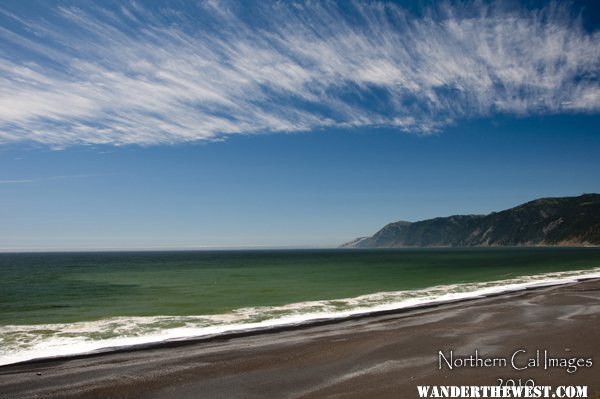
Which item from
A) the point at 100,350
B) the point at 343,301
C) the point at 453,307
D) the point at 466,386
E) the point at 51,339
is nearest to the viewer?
the point at 466,386

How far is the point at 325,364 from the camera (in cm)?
1276

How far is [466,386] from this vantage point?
1028 cm

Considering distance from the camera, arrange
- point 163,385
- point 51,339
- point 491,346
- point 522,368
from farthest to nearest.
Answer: point 51,339
point 491,346
point 522,368
point 163,385

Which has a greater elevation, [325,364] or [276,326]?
[325,364]

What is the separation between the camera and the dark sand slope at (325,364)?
10.5 m

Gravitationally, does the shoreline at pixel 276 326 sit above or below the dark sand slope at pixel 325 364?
below

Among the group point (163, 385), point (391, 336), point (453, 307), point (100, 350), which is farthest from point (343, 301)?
point (163, 385)

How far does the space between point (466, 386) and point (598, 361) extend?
5129 millimetres

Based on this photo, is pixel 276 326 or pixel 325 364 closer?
pixel 325 364

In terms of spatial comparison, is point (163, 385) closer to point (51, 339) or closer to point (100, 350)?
point (100, 350)

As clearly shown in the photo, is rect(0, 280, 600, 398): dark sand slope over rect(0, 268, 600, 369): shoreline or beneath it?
over

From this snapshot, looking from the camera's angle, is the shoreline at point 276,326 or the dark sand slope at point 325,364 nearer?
the dark sand slope at point 325,364

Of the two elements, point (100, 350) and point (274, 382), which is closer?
point (274, 382)

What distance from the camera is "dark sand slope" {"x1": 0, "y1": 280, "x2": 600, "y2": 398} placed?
10547mm
